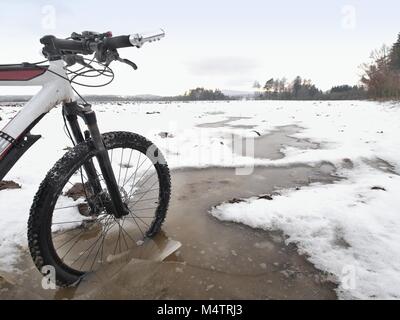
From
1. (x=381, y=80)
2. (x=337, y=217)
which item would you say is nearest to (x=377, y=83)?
(x=381, y=80)

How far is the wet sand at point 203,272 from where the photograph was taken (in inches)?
79.4

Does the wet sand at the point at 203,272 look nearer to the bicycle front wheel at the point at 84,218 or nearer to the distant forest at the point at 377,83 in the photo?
the bicycle front wheel at the point at 84,218

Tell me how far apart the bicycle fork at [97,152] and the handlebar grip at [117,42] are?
53cm

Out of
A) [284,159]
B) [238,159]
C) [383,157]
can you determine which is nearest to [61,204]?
[238,159]

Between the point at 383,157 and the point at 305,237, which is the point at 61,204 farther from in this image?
the point at 383,157

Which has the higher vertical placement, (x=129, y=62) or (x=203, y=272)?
(x=129, y=62)

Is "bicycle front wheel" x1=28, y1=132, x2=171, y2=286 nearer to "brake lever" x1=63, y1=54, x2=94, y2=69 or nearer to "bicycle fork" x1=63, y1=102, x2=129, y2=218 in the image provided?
"bicycle fork" x1=63, y1=102, x2=129, y2=218

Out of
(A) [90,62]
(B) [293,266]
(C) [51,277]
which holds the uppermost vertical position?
(A) [90,62]

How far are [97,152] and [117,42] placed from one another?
2.78 feet

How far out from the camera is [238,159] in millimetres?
5934

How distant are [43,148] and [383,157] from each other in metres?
7.74

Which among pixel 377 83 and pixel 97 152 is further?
pixel 377 83

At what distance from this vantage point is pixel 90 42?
2.07 m

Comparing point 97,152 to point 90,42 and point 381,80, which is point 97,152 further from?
point 381,80
